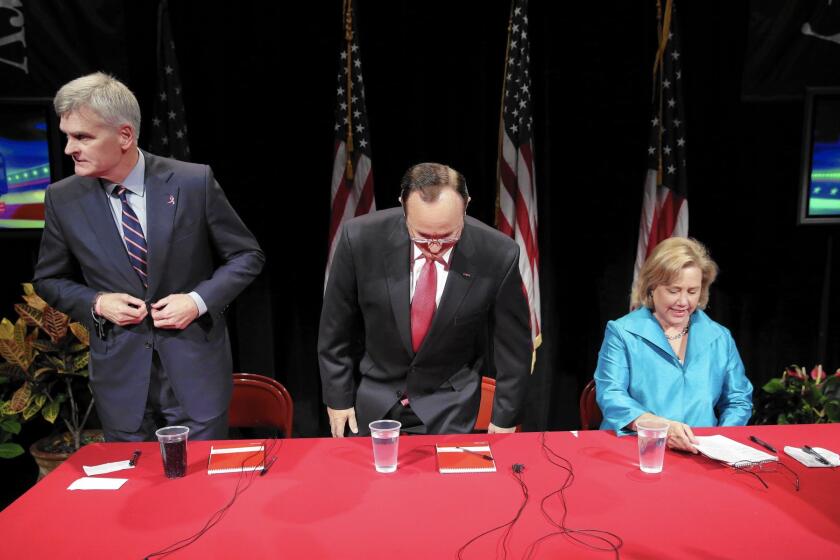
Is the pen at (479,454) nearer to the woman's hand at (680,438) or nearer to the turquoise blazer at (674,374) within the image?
the woman's hand at (680,438)

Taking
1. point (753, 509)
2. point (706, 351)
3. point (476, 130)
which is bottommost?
A: point (753, 509)

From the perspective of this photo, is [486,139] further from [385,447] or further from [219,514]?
[219,514]

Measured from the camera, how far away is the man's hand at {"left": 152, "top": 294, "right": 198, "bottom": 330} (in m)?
2.36

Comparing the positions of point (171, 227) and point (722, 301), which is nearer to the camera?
point (171, 227)

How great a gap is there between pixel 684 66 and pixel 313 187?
2.46 metres

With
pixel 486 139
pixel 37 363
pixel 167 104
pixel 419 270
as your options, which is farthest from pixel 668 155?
pixel 37 363

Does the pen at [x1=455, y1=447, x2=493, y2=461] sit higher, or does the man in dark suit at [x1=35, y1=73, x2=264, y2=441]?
the man in dark suit at [x1=35, y1=73, x2=264, y2=441]

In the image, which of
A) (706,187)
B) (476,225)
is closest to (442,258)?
(476,225)

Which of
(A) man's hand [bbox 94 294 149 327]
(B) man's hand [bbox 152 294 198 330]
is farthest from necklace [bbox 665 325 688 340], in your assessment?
(A) man's hand [bbox 94 294 149 327]

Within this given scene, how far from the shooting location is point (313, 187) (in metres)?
4.40

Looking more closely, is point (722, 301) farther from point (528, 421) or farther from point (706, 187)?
point (528, 421)

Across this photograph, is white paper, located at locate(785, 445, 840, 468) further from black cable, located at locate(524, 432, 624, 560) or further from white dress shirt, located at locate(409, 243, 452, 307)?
white dress shirt, located at locate(409, 243, 452, 307)

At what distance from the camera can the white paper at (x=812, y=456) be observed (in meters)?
2.02

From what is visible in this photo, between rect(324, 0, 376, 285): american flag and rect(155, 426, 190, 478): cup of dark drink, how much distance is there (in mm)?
2245
